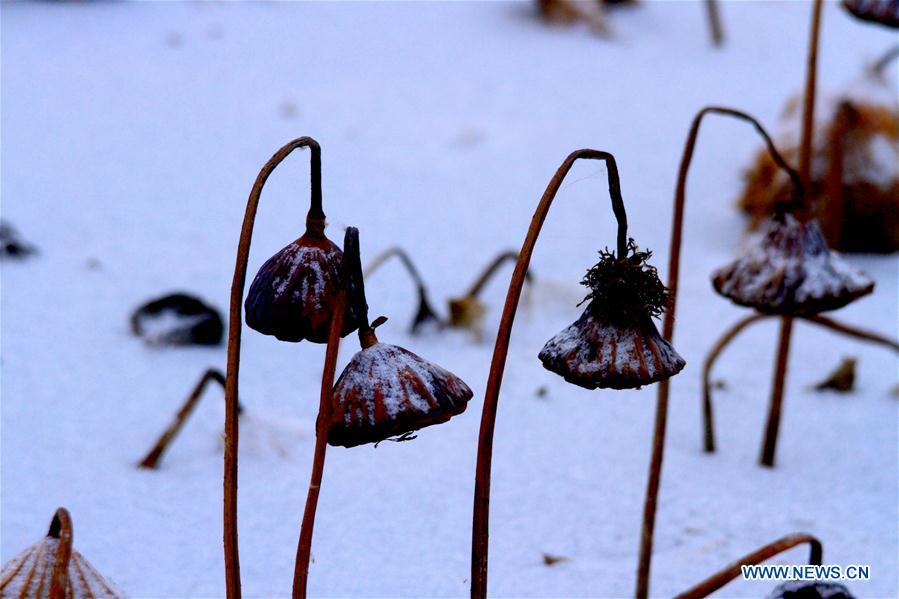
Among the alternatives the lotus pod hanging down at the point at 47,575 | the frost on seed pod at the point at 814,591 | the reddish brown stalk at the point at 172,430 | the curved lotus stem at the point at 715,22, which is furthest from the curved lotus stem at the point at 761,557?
the curved lotus stem at the point at 715,22

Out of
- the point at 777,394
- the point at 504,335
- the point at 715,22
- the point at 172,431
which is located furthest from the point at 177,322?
the point at 715,22

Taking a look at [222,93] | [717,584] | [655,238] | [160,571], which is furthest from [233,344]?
[222,93]

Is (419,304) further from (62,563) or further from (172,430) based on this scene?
(62,563)

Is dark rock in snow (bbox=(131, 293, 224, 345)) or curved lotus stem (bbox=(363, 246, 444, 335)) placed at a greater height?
curved lotus stem (bbox=(363, 246, 444, 335))

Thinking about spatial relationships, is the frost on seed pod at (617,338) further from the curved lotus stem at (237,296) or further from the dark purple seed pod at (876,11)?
the dark purple seed pod at (876,11)

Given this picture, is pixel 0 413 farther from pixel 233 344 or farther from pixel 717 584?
pixel 717 584

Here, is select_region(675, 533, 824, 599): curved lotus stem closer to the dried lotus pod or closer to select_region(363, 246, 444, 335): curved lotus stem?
the dried lotus pod

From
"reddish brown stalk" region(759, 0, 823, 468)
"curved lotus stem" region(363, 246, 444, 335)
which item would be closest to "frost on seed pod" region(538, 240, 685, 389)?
"reddish brown stalk" region(759, 0, 823, 468)
